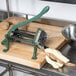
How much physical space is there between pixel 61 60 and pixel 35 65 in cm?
11

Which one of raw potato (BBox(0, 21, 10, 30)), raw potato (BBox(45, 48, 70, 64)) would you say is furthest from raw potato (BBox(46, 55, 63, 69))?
raw potato (BBox(0, 21, 10, 30))

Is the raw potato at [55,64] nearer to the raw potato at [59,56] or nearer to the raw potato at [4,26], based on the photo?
the raw potato at [59,56]

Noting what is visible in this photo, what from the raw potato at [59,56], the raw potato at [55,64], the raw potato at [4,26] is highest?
the raw potato at [4,26]

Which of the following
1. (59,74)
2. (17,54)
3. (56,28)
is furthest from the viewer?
(56,28)

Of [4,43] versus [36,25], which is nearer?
[4,43]

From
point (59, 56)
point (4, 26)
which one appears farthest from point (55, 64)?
point (4, 26)

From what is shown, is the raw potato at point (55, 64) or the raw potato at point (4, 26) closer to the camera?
the raw potato at point (55, 64)

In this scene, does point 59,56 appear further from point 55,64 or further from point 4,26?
point 4,26

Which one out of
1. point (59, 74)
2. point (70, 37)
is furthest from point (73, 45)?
point (59, 74)

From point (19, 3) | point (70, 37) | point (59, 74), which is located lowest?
point (59, 74)

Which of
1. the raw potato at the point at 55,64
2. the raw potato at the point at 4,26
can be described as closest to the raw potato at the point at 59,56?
the raw potato at the point at 55,64

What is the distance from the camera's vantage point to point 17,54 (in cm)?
98

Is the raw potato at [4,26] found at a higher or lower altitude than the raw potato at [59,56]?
higher

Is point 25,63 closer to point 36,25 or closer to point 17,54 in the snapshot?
point 17,54
